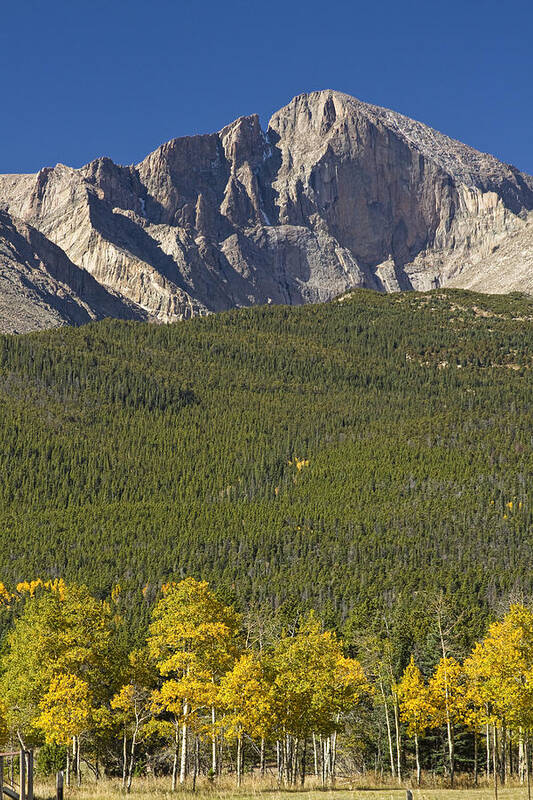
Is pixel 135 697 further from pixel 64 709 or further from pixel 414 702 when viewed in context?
pixel 414 702

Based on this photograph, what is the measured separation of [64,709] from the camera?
6122cm

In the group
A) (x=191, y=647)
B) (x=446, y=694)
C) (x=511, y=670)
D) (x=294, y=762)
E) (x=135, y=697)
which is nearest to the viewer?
(x=511, y=670)

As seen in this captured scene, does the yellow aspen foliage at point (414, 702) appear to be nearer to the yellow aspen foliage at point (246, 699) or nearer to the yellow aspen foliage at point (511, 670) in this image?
the yellow aspen foliage at point (511, 670)

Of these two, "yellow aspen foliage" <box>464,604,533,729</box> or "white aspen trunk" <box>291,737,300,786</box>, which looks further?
"white aspen trunk" <box>291,737,300,786</box>

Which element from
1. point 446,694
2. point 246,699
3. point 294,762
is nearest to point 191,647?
point 246,699

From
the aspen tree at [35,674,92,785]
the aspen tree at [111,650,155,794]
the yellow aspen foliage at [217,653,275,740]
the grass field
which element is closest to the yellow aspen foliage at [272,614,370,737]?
the yellow aspen foliage at [217,653,275,740]

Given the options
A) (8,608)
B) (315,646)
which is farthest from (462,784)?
(8,608)

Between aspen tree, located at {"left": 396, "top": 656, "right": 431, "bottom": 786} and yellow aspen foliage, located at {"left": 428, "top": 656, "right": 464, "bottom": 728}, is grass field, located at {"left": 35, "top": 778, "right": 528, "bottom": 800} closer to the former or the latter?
yellow aspen foliage, located at {"left": 428, "top": 656, "right": 464, "bottom": 728}

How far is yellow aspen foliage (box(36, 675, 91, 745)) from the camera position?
60531 millimetres

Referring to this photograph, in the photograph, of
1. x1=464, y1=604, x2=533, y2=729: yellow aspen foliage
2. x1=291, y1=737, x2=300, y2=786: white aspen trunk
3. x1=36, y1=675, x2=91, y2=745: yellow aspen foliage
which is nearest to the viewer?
x1=464, y1=604, x2=533, y2=729: yellow aspen foliage

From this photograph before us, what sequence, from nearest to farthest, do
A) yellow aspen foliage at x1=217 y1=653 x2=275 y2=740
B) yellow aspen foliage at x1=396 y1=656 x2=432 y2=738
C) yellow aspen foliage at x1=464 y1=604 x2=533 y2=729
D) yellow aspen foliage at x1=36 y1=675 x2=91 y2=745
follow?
yellow aspen foliage at x1=464 y1=604 x2=533 y2=729 → yellow aspen foliage at x1=217 y1=653 x2=275 y2=740 → yellow aspen foliage at x1=36 y1=675 x2=91 y2=745 → yellow aspen foliage at x1=396 y1=656 x2=432 y2=738

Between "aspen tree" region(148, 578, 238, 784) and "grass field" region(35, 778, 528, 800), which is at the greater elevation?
"aspen tree" region(148, 578, 238, 784)

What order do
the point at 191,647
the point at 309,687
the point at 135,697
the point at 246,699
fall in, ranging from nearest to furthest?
the point at 246,699 < the point at 191,647 < the point at 309,687 < the point at 135,697

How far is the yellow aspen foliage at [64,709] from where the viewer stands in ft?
199
